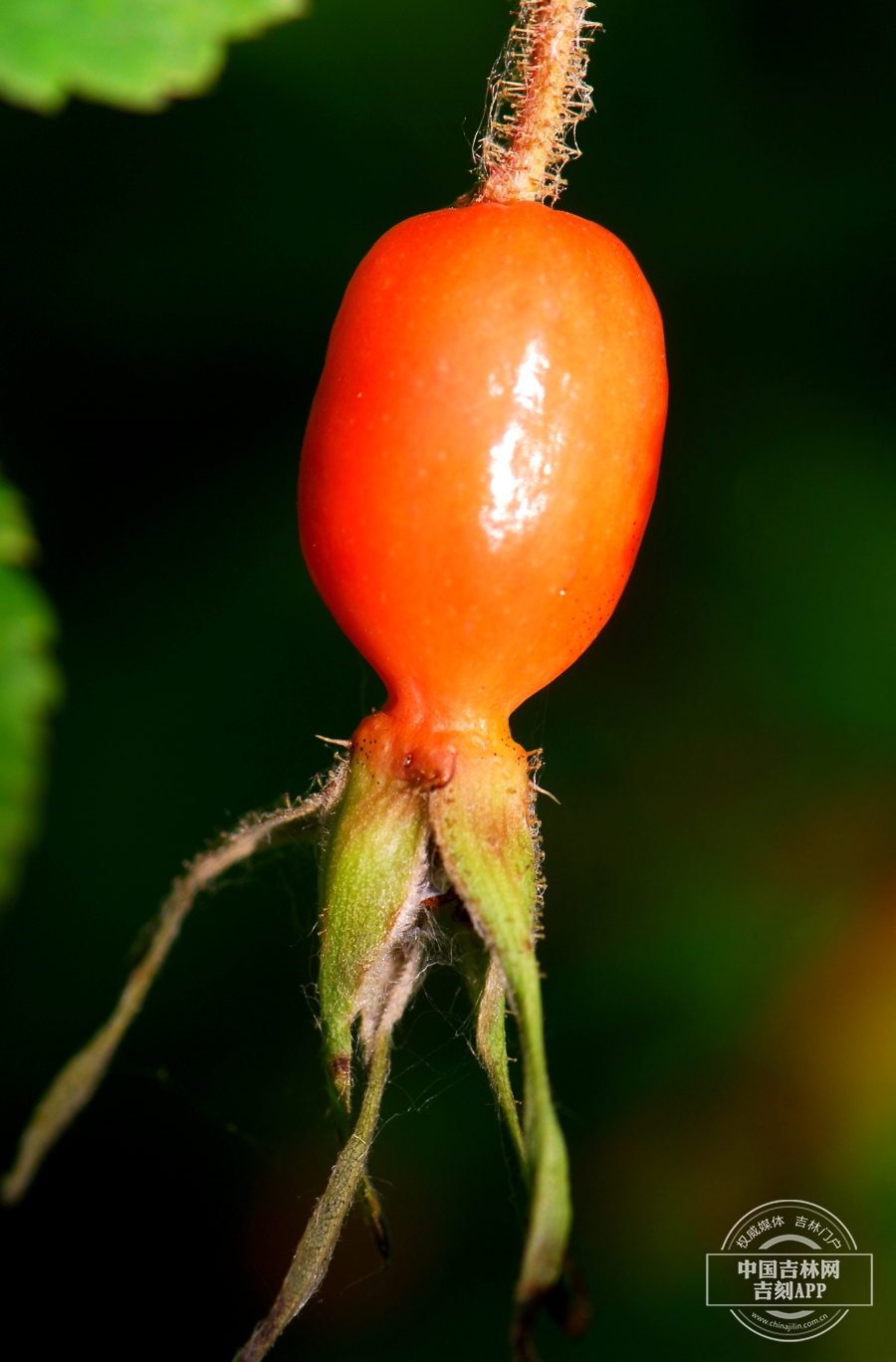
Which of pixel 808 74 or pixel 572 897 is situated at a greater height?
pixel 808 74

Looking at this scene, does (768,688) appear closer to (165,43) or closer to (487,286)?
(487,286)

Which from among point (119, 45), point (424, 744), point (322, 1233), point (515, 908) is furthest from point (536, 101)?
point (322, 1233)

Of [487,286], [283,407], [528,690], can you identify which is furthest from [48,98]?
[283,407]

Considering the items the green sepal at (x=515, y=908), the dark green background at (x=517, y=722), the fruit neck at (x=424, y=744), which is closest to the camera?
the green sepal at (x=515, y=908)

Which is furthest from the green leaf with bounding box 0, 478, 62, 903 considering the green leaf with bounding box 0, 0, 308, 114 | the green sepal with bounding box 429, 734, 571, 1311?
the green sepal with bounding box 429, 734, 571, 1311

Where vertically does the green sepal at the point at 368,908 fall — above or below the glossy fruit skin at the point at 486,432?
below

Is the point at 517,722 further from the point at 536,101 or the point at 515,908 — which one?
the point at 536,101

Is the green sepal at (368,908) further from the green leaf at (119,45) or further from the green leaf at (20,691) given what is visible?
the green leaf at (119,45)

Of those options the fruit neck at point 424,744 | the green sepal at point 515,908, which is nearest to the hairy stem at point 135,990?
the fruit neck at point 424,744
